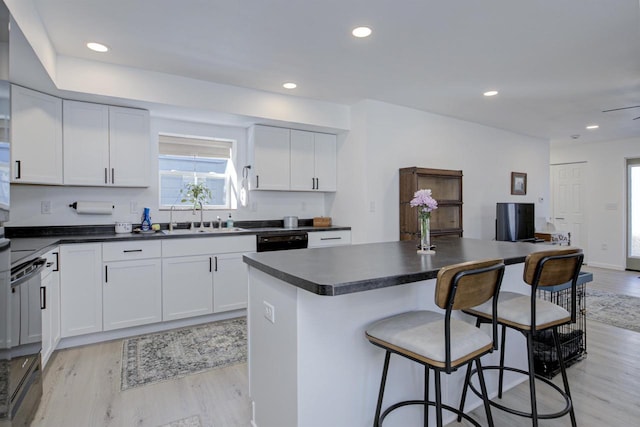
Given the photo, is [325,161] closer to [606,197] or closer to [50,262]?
[50,262]

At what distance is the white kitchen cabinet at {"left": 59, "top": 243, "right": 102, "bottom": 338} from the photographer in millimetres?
2967

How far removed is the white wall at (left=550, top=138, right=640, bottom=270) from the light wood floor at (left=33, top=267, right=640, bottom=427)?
4906 millimetres

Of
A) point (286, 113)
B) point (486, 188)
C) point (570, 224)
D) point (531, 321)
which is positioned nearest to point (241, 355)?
point (531, 321)

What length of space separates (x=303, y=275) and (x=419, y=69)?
272 centimetres

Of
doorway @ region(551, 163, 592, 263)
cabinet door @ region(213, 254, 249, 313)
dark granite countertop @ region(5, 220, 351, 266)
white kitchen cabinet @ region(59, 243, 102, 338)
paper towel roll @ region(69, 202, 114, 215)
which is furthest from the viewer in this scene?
doorway @ region(551, 163, 592, 263)

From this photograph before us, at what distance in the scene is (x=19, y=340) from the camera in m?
1.76

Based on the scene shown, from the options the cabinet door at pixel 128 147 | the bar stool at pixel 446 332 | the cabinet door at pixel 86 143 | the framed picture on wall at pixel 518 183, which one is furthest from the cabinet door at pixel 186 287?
the framed picture on wall at pixel 518 183

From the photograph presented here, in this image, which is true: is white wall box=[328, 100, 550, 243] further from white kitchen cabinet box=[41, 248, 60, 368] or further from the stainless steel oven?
the stainless steel oven

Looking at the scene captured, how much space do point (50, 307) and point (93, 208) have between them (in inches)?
43.9

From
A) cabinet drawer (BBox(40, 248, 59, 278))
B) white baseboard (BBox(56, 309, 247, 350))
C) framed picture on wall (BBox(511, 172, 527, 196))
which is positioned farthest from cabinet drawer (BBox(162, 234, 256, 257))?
framed picture on wall (BBox(511, 172, 527, 196))

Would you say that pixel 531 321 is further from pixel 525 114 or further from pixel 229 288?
pixel 525 114

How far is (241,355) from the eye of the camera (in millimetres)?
2869

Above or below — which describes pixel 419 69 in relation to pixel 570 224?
above

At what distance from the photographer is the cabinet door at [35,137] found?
113 inches
